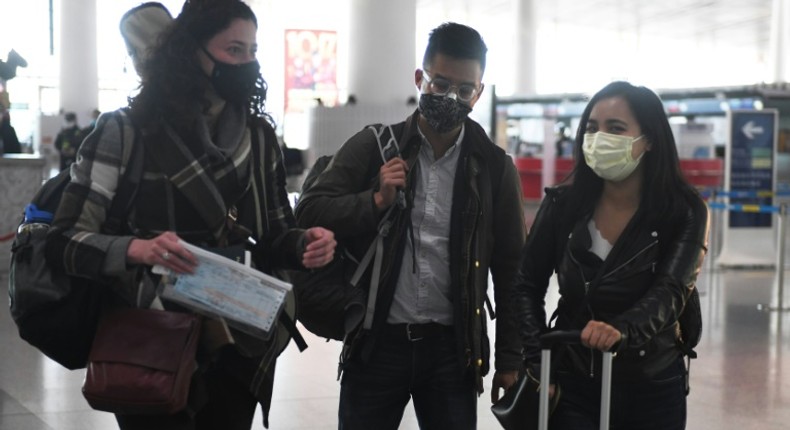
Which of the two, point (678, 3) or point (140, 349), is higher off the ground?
point (678, 3)

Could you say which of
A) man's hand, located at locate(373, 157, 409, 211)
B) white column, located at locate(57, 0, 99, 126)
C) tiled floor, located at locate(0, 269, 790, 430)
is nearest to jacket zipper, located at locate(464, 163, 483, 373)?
man's hand, located at locate(373, 157, 409, 211)

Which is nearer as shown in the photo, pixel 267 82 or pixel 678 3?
pixel 267 82

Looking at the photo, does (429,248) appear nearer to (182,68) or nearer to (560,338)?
(560,338)

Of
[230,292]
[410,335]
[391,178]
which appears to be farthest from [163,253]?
[410,335]

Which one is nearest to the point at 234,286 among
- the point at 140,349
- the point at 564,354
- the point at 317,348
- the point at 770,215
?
the point at 140,349

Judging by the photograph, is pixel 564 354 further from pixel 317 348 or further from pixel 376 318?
pixel 317 348

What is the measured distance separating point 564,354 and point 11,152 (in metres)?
13.1

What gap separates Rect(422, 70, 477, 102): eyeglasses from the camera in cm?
312

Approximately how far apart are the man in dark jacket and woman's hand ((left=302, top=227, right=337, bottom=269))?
1.17ft

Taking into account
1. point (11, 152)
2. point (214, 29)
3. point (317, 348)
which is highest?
point (214, 29)

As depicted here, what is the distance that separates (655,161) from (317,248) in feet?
3.53

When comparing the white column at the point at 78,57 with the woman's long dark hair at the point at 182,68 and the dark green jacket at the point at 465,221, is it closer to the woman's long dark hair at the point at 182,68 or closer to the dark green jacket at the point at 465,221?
the dark green jacket at the point at 465,221

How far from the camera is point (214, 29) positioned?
264 cm

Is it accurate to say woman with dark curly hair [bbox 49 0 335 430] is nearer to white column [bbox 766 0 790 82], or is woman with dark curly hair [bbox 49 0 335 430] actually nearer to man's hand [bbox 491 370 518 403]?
man's hand [bbox 491 370 518 403]
